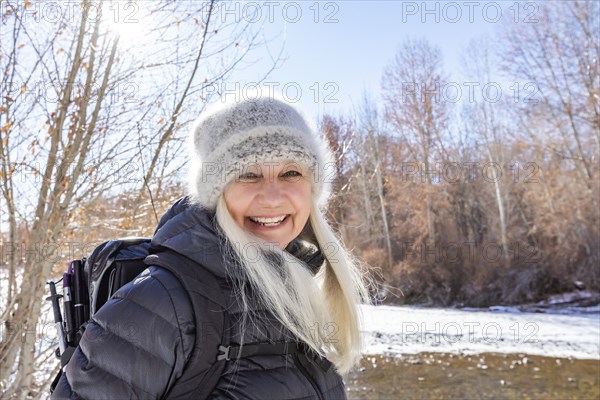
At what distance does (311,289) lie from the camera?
1.74 meters

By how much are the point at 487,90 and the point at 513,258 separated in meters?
6.07

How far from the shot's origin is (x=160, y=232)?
4.89 ft

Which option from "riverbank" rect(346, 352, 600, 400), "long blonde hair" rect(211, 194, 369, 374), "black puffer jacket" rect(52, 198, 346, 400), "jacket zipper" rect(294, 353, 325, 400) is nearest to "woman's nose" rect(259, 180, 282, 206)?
"long blonde hair" rect(211, 194, 369, 374)

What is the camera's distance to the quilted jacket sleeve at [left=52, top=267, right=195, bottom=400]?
3.94 feet

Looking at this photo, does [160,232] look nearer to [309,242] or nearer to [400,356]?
[309,242]

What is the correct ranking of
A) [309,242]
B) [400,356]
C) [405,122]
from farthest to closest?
[405,122]
[400,356]
[309,242]

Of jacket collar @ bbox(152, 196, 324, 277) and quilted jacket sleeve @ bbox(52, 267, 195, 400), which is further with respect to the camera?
jacket collar @ bbox(152, 196, 324, 277)

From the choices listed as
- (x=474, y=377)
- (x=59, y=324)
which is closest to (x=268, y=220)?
(x=59, y=324)

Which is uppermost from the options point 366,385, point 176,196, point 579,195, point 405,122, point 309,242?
point 405,122

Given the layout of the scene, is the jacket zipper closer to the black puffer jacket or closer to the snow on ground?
the black puffer jacket

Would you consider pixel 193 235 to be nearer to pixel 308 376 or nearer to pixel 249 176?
pixel 249 176

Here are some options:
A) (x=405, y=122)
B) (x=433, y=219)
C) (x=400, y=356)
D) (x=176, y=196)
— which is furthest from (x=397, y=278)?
(x=176, y=196)

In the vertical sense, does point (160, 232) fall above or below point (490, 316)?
above

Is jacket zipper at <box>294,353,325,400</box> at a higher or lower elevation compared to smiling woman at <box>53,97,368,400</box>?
lower
